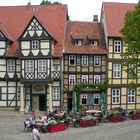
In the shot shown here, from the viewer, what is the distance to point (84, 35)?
51.4 meters

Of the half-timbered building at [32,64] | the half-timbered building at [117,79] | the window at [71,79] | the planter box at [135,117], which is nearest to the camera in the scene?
the planter box at [135,117]

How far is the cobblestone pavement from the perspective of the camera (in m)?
29.4

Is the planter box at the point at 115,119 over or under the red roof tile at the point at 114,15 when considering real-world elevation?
under

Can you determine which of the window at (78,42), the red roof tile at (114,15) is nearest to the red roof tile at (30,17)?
the window at (78,42)

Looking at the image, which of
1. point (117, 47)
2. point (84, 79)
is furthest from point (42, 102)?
point (117, 47)

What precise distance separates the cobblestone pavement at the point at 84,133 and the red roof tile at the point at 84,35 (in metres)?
12.9

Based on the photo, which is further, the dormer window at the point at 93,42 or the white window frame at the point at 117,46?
the dormer window at the point at 93,42

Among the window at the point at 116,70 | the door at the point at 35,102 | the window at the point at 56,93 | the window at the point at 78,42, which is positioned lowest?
the door at the point at 35,102

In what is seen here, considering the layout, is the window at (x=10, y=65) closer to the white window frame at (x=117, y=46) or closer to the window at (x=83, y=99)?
the window at (x=83, y=99)

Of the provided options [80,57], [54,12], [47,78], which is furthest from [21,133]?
[54,12]

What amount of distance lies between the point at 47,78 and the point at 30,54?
3.09 metres

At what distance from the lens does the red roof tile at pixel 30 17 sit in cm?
5094

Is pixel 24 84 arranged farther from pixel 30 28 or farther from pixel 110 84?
pixel 110 84

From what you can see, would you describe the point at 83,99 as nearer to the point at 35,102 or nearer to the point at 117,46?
the point at 35,102
